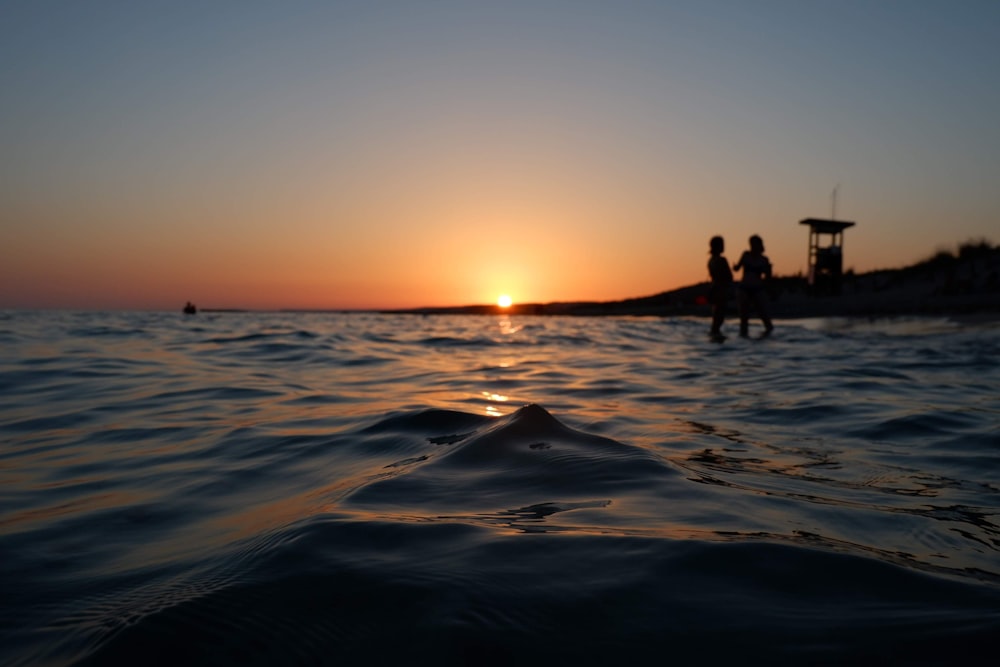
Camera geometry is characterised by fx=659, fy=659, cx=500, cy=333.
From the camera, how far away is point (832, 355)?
8922mm

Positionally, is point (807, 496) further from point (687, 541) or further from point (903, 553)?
point (687, 541)

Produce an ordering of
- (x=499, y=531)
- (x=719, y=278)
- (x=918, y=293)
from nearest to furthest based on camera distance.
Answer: (x=499, y=531) → (x=719, y=278) → (x=918, y=293)

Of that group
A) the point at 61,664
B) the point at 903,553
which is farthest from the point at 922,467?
the point at 61,664

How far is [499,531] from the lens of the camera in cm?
183

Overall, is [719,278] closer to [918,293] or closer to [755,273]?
[755,273]

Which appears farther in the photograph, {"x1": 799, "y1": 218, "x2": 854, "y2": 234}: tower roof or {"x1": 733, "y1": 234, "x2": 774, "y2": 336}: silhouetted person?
{"x1": 799, "y1": 218, "x2": 854, "y2": 234}: tower roof

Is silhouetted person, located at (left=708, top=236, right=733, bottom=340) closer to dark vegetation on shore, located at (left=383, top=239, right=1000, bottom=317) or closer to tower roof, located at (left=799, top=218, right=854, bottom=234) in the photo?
dark vegetation on shore, located at (left=383, top=239, right=1000, bottom=317)

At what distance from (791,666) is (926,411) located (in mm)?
3982

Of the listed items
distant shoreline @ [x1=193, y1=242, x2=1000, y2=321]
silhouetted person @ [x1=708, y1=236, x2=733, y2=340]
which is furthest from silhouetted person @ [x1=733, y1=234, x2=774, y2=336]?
distant shoreline @ [x1=193, y1=242, x2=1000, y2=321]

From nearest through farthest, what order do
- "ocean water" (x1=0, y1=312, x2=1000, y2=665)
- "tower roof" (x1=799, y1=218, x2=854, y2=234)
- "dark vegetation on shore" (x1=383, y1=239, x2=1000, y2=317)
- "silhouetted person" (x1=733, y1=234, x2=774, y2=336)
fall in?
"ocean water" (x1=0, y1=312, x2=1000, y2=665) < "silhouetted person" (x1=733, y1=234, x2=774, y2=336) < "dark vegetation on shore" (x1=383, y1=239, x2=1000, y2=317) < "tower roof" (x1=799, y1=218, x2=854, y2=234)

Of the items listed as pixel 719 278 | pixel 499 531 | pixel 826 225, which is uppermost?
pixel 826 225

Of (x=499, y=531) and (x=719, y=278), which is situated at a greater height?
(x=719, y=278)

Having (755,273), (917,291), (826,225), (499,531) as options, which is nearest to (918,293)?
(917,291)

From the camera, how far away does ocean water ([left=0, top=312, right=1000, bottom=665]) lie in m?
1.26
